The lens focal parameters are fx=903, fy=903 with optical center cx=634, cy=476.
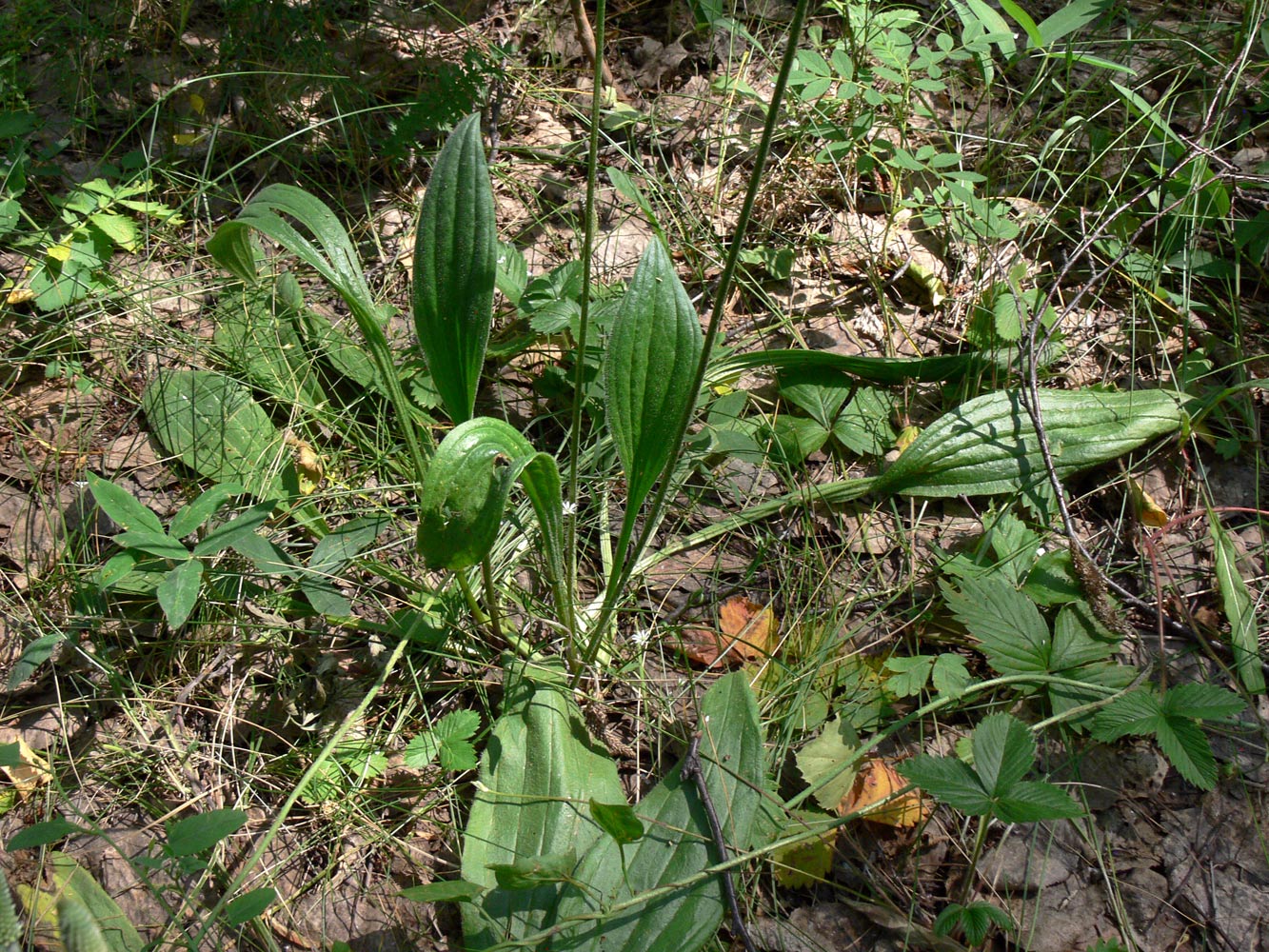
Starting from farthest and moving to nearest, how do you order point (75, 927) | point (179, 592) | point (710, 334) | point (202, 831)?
point (179, 592)
point (202, 831)
point (710, 334)
point (75, 927)

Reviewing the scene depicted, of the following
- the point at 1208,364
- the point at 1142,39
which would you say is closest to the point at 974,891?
the point at 1208,364

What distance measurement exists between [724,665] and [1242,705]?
72 centimetres

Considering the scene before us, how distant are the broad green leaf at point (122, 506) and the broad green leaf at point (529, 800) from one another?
636mm

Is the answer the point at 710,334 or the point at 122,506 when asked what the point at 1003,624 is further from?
the point at 122,506

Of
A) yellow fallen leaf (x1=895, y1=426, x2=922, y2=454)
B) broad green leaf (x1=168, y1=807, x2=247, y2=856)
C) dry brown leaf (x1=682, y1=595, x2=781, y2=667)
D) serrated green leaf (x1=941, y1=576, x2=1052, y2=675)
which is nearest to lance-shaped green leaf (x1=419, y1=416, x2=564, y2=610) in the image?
Answer: broad green leaf (x1=168, y1=807, x2=247, y2=856)

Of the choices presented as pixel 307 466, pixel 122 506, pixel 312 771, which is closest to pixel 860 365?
pixel 307 466

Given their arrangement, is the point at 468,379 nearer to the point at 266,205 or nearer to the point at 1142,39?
the point at 266,205

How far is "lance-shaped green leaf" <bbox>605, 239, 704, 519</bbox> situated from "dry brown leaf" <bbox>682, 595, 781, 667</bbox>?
35 cm

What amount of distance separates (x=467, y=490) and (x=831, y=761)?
2.30 feet

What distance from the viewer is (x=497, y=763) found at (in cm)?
131

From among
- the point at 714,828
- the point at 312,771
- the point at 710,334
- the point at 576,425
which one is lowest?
the point at 714,828

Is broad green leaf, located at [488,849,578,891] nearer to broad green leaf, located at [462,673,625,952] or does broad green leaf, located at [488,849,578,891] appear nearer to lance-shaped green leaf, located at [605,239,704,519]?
broad green leaf, located at [462,673,625,952]

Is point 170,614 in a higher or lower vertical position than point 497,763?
higher

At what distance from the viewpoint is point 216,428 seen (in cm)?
167
